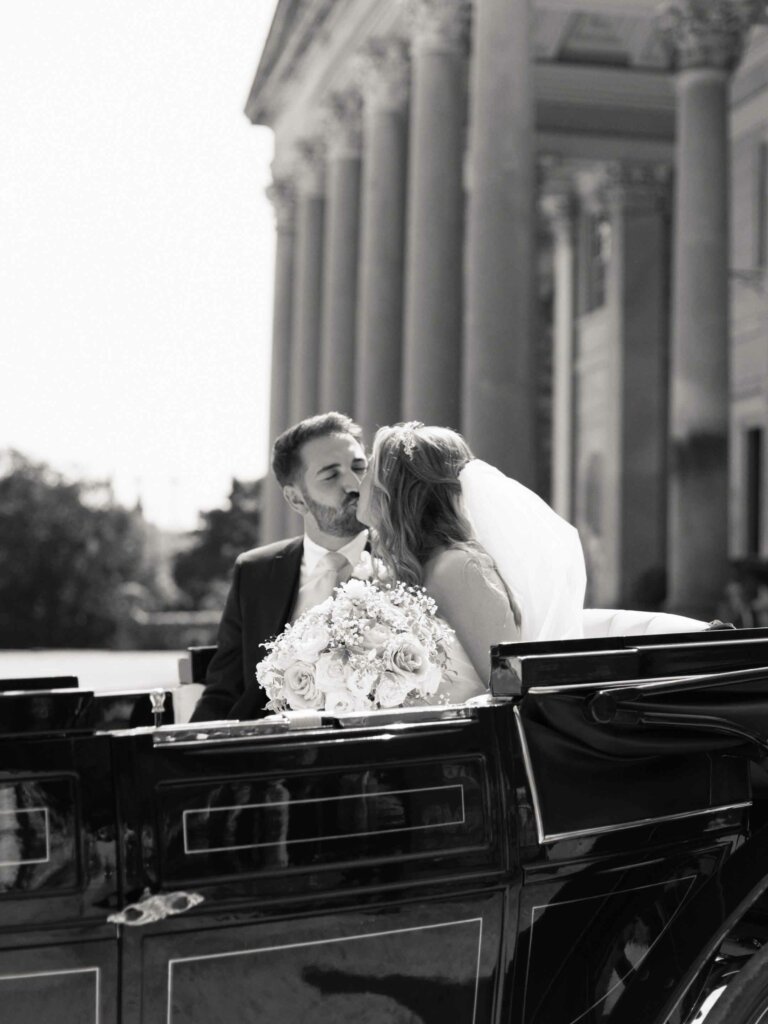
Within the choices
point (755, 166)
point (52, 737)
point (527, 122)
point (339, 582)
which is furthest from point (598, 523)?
point (52, 737)

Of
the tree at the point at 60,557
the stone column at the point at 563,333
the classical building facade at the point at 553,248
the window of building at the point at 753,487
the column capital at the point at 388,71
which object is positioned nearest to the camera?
the classical building facade at the point at 553,248

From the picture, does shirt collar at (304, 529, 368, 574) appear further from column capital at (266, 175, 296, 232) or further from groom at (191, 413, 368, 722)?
column capital at (266, 175, 296, 232)

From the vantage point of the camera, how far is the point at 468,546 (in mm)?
4766

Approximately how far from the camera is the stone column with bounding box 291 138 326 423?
31.2m

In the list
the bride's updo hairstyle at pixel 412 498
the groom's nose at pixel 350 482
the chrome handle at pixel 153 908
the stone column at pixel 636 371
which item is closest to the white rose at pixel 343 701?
the bride's updo hairstyle at pixel 412 498

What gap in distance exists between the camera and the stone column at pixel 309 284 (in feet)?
102

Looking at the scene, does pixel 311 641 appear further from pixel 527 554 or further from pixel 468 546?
pixel 527 554

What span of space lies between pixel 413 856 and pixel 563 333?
3297cm

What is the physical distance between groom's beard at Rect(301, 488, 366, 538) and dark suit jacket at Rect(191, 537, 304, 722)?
0.16 metres

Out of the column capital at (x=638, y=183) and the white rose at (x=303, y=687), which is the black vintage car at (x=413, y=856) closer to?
the white rose at (x=303, y=687)

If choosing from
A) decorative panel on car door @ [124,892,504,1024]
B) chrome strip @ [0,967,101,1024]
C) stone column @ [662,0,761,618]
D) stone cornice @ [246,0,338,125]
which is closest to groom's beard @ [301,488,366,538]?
decorative panel on car door @ [124,892,504,1024]

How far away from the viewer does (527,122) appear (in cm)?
1683

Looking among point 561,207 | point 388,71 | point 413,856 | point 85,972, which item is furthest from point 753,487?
point 85,972

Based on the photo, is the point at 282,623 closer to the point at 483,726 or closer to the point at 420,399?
the point at 483,726
